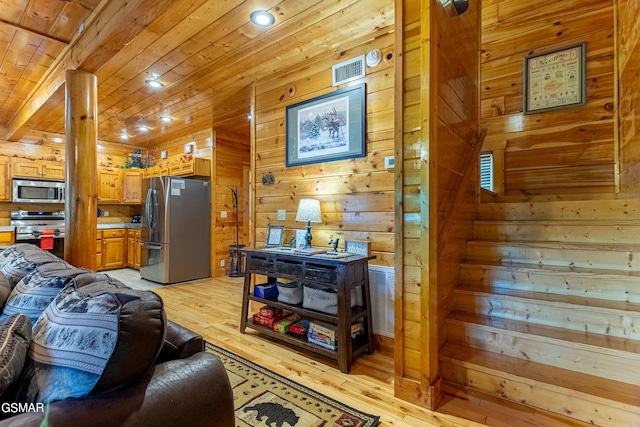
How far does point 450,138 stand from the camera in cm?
214

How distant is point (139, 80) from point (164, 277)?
2785 mm

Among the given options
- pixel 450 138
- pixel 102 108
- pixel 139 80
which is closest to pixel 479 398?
pixel 450 138

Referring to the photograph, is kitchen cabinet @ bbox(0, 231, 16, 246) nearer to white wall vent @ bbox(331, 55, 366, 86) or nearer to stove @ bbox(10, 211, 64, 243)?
stove @ bbox(10, 211, 64, 243)

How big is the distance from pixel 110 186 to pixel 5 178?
56.6 inches

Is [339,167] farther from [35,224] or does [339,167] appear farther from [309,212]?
[35,224]

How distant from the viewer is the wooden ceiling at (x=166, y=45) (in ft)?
7.24

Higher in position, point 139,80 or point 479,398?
point 139,80

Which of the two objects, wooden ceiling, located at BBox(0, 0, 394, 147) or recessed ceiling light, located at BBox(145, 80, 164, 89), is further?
recessed ceiling light, located at BBox(145, 80, 164, 89)

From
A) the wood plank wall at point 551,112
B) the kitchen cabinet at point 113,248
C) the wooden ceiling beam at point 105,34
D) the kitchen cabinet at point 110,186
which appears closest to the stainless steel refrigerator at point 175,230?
the kitchen cabinet at point 113,248

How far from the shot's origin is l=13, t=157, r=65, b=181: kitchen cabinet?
5070mm

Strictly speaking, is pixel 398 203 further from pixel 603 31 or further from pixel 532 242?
pixel 603 31

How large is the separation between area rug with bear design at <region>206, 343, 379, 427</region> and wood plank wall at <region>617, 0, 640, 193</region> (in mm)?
2921

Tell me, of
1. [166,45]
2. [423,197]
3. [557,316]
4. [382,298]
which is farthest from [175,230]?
[557,316]

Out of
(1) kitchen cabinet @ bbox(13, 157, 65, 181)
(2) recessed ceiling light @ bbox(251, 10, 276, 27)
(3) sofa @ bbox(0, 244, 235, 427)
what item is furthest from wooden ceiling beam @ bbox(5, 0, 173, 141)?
(1) kitchen cabinet @ bbox(13, 157, 65, 181)
